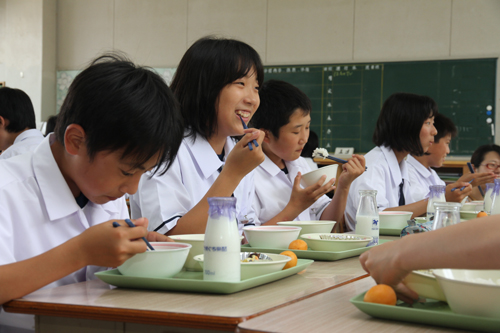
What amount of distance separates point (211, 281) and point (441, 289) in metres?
0.38

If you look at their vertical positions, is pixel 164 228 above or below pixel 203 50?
below

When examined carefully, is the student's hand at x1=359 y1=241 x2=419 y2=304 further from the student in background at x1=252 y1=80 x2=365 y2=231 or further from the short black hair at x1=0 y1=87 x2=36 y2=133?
the short black hair at x1=0 y1=87 x2=36 y2=133

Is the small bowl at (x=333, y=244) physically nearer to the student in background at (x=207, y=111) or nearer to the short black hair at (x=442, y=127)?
the student in background at (x=207, y=111)

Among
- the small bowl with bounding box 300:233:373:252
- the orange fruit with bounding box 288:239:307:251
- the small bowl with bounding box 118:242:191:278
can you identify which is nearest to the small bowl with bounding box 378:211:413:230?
the small bowl with bounding box 300:233:373:252

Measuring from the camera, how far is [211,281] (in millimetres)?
913

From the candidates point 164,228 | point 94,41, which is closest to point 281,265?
point 164,228

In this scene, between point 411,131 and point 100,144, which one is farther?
point 411,131

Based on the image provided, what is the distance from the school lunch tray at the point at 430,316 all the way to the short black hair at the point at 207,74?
1164 millimetres

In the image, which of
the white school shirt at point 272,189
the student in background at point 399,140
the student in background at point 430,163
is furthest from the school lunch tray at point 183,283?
the student in background at point 430,163

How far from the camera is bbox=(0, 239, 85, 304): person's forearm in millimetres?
895

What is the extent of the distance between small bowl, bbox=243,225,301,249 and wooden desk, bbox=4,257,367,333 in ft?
1.22

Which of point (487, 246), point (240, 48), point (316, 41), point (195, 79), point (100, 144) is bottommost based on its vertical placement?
point (487, 246)

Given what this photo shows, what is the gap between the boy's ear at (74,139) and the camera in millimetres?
1117

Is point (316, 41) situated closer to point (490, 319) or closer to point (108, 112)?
point (108, 112)
